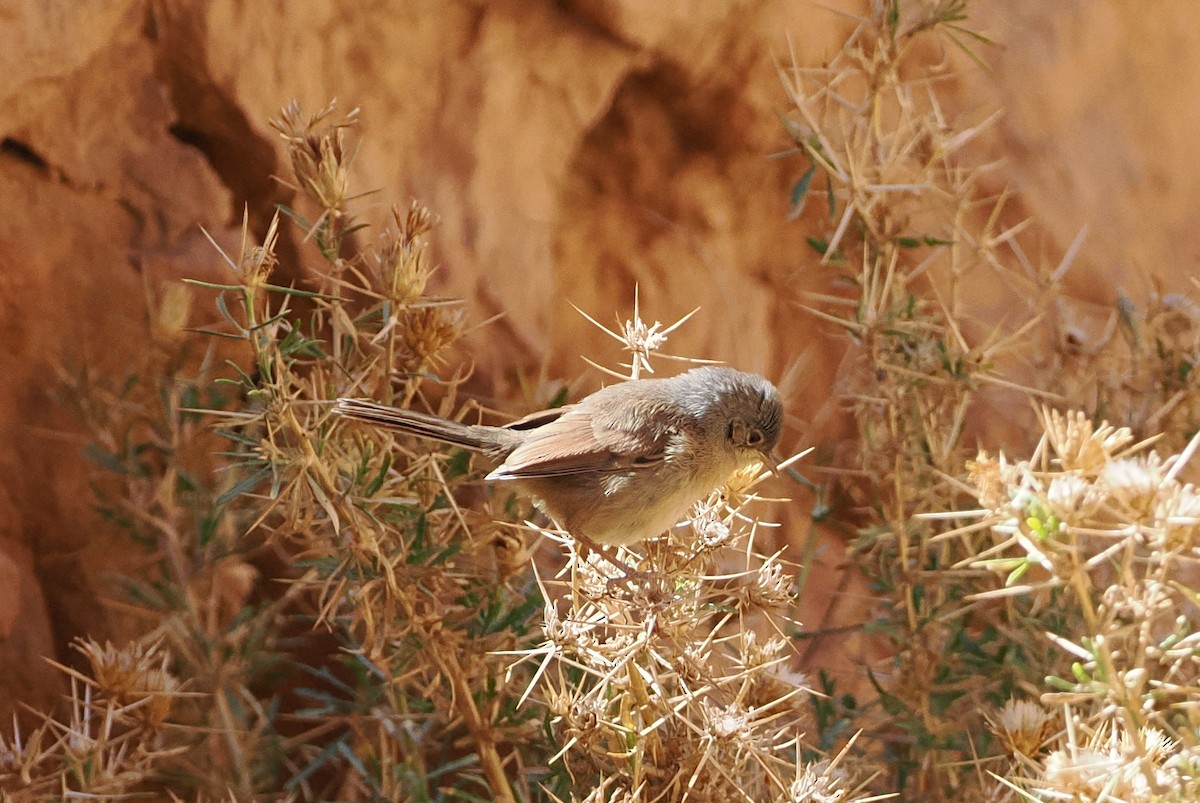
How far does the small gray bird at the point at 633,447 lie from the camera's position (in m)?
2.03

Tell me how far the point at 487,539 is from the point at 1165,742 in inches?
47.6

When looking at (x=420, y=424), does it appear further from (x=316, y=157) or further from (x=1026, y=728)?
(x=1026, y=728)

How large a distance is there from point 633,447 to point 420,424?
0.43m

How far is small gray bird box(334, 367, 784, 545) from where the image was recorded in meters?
2.03

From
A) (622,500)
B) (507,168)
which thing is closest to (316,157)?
(622,500)

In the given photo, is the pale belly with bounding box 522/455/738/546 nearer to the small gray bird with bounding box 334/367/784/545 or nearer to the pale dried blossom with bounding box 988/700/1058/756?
the small gray bird with bounding box 334/367/784/545

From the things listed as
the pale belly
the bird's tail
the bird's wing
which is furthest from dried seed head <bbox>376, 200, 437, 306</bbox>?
the pale belly

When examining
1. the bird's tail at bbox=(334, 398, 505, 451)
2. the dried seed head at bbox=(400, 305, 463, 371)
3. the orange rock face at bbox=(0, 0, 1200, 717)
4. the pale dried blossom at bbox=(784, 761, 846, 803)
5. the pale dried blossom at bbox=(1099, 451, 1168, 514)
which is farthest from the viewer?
the orange rock face at bbox=(0, 0, 1200, 717)

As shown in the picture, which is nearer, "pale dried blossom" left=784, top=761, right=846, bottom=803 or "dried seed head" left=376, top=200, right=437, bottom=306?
"pale dried blossom" left=784, top=761, right=846, bottom=803

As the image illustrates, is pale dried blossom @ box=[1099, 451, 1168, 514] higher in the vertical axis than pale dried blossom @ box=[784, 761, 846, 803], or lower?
higher

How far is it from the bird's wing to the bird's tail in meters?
0.06

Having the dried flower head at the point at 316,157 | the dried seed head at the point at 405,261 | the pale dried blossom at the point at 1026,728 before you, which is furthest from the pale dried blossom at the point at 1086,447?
the dried flower head at the point at 316,157

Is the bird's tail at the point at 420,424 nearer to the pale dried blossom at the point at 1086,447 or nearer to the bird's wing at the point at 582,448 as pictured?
the bird's wing at the point at 582,448

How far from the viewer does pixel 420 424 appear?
1.93 m
